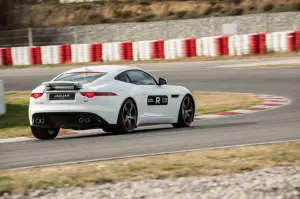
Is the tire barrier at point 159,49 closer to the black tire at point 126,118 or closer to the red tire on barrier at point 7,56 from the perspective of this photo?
the red tire on barrier at point 7,56

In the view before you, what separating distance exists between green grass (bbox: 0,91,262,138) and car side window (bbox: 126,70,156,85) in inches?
92.9

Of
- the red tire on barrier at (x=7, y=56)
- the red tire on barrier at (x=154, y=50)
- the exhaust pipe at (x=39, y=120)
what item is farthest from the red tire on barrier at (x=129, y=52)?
the exhaust pipe at (x=39, y=120)

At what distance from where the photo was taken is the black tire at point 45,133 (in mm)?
14766

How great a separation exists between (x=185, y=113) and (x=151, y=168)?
22.0ft

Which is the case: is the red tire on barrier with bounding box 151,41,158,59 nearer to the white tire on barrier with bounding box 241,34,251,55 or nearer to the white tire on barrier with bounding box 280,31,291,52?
the white tire on barrier with bounding box 241,34,251,55

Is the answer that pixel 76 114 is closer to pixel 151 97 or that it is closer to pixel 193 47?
pixel 151 97

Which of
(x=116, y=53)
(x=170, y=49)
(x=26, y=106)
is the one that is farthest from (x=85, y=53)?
(x=26, y=106)

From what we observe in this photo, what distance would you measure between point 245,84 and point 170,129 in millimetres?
11318

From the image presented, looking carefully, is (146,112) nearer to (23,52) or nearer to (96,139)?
(96,139)

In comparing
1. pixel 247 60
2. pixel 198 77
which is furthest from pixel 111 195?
pixel 247 60

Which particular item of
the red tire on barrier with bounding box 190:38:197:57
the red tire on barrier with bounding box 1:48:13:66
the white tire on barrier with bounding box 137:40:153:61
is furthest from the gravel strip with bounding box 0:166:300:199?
the red tire on barrier with bounding box 1:48:13:66

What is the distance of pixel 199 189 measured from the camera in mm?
8172

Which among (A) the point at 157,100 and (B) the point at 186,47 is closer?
(A) the point at 157,100

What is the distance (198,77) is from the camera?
29.9 metres
